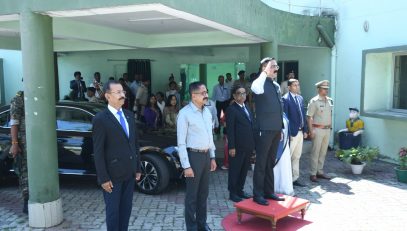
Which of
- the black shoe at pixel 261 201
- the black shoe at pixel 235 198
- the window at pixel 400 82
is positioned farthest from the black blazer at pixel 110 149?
the window at pixel 400 82

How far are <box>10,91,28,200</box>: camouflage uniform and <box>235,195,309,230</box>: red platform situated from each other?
306 centimetres

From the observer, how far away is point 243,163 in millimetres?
6273

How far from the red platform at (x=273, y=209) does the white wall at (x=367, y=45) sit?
471cm

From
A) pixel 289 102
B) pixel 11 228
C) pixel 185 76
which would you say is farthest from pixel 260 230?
pixel 185 76

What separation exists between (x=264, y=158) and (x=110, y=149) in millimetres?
2019

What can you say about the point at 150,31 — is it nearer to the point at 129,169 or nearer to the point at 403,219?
the point at 129,169

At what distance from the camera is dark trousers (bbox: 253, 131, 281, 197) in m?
5.06

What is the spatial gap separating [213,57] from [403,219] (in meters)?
10.5

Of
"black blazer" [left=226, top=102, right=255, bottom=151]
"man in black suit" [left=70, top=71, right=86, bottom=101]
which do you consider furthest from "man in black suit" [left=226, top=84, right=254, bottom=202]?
"man in black suit" [left=70, top=71, right=86, bottom=101]

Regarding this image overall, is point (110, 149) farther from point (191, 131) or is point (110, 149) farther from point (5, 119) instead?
point (5, 119)

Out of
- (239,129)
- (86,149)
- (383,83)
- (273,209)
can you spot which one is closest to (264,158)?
(273,209)

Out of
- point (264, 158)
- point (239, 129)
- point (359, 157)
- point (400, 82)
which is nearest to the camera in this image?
point (264, 158)

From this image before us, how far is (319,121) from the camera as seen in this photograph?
7.46 metres

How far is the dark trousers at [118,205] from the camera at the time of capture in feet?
13.5
